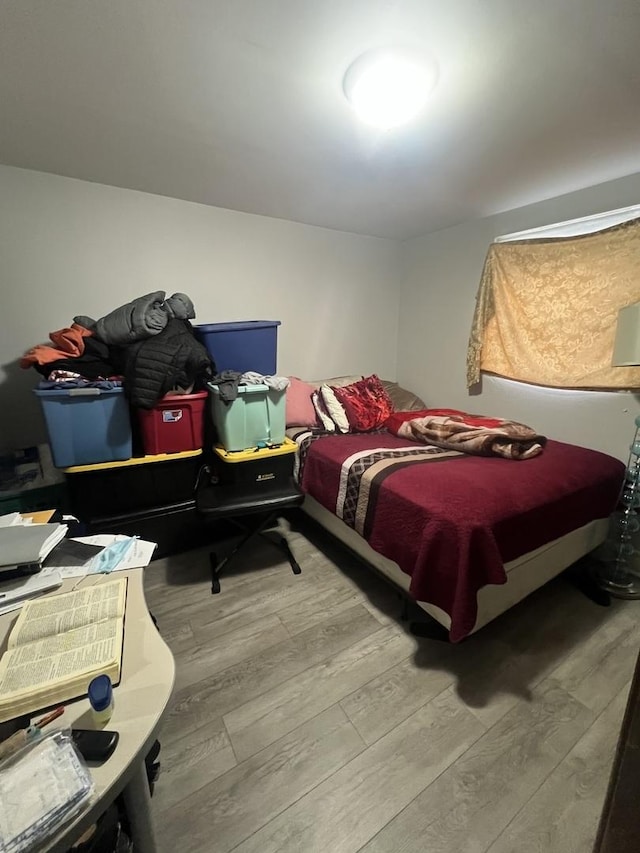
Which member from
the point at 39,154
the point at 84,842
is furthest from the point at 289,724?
the point at 39,154

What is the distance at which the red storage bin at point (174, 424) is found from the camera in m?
1.91

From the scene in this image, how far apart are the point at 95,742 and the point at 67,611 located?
0.36m

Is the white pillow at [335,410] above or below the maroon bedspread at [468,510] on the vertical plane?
above

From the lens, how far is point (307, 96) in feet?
4.40

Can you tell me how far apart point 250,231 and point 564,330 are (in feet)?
7.72

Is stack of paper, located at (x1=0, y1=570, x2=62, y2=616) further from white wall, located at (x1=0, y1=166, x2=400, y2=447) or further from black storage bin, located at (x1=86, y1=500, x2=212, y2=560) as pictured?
white wall, located at (x1=0, y1=166, x2=400, y2=447)

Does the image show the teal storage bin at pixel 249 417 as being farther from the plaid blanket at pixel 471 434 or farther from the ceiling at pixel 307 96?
the ceiling at pixel 307 96

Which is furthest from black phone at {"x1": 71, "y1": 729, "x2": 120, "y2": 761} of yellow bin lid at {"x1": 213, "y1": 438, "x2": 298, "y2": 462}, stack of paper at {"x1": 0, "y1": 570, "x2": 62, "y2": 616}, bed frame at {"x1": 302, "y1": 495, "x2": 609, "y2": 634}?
yellow bin lid at {"x1": 213, "y1": 438, "x2": 298, "y2": 462}

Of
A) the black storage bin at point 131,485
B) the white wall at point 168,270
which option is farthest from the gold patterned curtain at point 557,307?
the black storage bin at point 131,485

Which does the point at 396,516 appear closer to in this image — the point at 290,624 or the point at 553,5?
the point at 290,624

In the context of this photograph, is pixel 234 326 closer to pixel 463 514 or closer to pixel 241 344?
pixel 241 344

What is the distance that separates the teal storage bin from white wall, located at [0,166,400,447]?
1.00 metres

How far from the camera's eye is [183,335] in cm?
189

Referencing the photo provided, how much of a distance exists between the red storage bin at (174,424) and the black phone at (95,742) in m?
1.51
